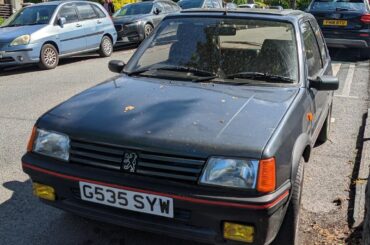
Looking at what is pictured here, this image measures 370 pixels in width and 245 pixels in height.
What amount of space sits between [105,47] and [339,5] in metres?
6.72

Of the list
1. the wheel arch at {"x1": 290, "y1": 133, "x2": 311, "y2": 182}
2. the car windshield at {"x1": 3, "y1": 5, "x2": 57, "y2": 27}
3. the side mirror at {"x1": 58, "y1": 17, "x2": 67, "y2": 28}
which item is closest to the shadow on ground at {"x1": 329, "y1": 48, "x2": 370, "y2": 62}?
the side mirror at {"x1": 58, "y1": 17, "x2": 67, "y2": 28}

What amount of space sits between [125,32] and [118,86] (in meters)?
11.5

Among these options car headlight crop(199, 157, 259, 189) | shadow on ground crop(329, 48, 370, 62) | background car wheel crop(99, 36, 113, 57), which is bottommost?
shadow on ground crop(329, 48, 370, 62)

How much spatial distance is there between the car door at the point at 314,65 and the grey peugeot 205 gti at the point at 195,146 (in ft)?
0.30

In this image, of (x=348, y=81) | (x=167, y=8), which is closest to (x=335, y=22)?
(x=348, y=81)

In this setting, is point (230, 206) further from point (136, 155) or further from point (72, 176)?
point (72, 176)

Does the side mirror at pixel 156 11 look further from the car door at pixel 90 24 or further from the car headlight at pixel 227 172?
the car headlight at pixel 227 172

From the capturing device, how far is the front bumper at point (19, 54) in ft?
33.6

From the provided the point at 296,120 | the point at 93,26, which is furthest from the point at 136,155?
the point at 93,26

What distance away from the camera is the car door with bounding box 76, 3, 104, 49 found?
12255 mm

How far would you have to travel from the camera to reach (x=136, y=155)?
270 centimetres

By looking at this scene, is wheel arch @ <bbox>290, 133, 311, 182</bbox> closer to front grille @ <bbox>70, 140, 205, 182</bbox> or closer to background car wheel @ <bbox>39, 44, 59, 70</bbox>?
front grille @ <bbox>70, 140, 205, 182</bbox>

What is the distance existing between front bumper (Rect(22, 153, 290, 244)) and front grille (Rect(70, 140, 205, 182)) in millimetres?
47

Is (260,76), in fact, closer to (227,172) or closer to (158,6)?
(227,172)
